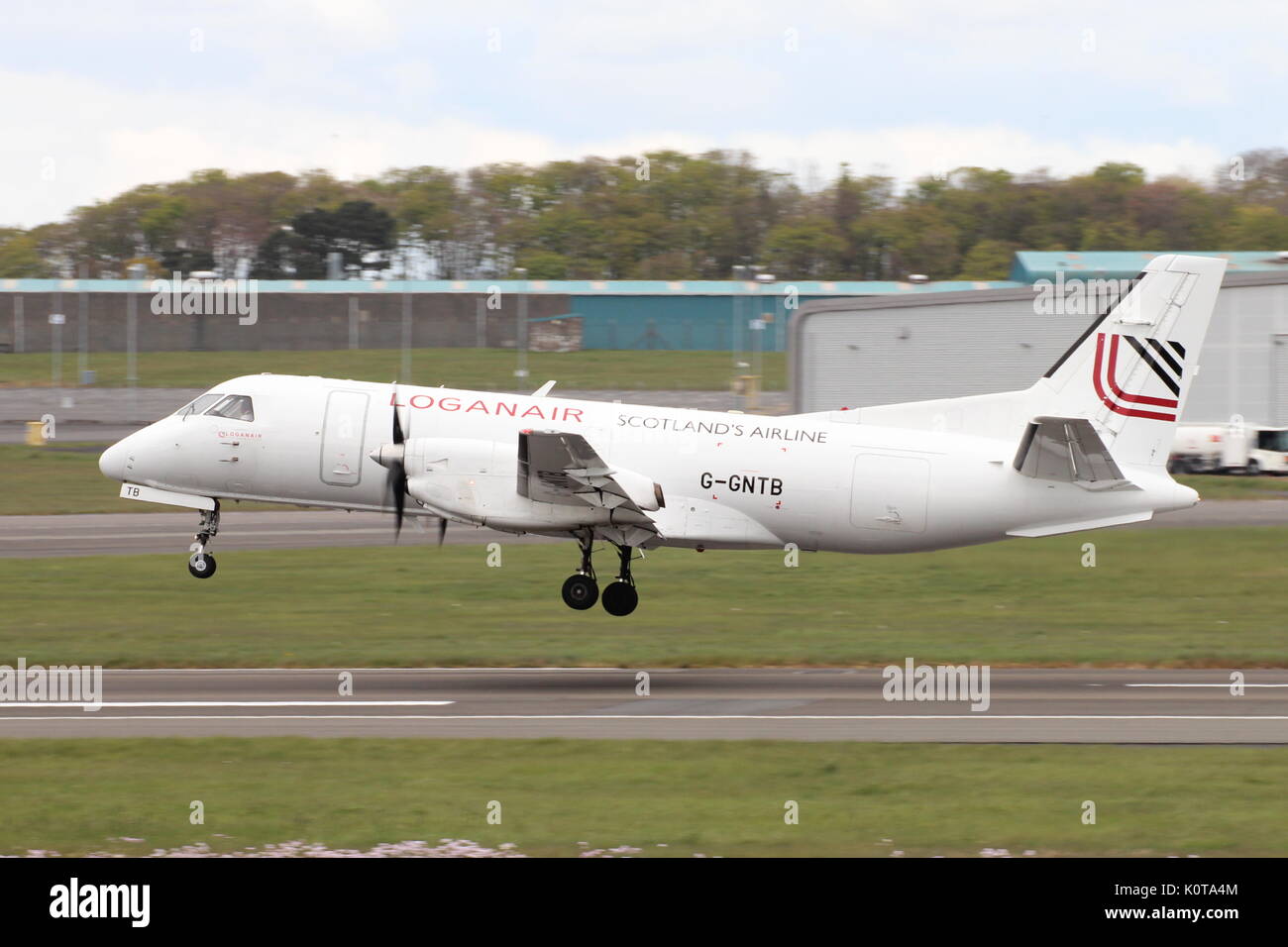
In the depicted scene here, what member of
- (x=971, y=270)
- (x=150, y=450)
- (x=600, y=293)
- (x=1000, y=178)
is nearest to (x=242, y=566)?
(x=150, y=450)

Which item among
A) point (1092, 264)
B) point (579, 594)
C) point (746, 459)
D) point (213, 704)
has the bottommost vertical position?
point (213, 704)

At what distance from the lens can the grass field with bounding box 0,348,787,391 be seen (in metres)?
67.0

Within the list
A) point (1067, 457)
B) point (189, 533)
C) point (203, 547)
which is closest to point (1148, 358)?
point (1067, 457)

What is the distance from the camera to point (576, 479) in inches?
950

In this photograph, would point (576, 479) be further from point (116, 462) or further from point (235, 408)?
point (116, 462)

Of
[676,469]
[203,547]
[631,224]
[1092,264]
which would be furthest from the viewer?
[631,224]

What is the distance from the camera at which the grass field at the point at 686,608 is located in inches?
1024

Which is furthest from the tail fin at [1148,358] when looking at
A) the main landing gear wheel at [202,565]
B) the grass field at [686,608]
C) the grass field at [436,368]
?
the grass field at [436,368]

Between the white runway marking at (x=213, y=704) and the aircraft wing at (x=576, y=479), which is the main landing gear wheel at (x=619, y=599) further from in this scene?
the white runway marking at (x=213, y=704)

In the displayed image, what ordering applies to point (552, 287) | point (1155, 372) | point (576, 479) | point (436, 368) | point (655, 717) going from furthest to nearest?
1. point (552, 287)
2. point (436, 368)
3. point (1155, 372)
4. point (576, 479)
5. point (655, 717)

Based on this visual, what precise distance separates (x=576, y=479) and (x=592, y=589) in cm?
234

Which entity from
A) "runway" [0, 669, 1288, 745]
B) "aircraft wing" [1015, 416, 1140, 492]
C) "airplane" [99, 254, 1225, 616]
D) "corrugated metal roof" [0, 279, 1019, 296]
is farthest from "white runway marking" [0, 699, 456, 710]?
"corrugated metal roof" [0, 279, 1019, 296]

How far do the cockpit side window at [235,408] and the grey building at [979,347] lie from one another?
1250 inches

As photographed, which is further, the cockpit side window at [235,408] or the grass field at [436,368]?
the grass field at [436,368]
